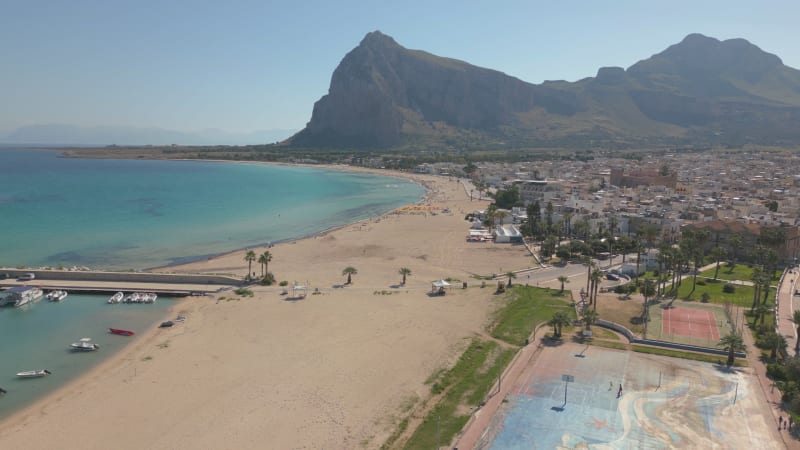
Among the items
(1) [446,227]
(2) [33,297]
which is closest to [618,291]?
(1) [446,227]

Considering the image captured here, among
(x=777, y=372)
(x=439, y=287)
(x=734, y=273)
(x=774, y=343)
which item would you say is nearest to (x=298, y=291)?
(x=439, y=287)

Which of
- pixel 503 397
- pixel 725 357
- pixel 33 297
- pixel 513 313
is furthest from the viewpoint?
pixel 33 297

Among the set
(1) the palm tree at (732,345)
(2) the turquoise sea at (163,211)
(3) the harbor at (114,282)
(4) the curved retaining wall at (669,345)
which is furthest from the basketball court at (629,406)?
(2) the turquoise sea at (163,211)

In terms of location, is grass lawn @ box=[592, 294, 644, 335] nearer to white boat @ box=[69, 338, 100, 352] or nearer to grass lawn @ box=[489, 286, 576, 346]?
grass lawn @ box=[489, 286, 576, 346]

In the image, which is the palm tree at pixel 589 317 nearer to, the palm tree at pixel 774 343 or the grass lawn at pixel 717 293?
the palm tree at pixel 774 343

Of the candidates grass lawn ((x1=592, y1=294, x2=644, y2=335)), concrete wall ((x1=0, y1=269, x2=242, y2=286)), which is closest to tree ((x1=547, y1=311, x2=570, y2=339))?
grass lawn ((x1=592, y1=294, x2=644, y2=335))

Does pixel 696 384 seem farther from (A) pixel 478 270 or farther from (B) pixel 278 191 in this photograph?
(B) pixel 278 191
